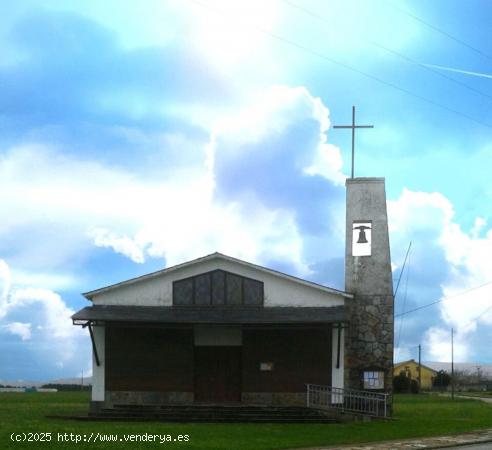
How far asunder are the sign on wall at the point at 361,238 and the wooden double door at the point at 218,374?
6.21 m

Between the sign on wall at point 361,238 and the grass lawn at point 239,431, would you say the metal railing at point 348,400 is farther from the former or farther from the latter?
the sign on wall at point 361,238

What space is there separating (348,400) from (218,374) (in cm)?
500

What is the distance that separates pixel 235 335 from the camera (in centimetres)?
3231

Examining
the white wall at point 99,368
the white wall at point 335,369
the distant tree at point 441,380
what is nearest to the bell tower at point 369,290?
the white wall at point 335,369

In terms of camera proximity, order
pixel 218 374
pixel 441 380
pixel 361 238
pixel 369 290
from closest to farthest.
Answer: pixel 218 374, pixel 369 290, pixel 361 238, pixel 441 380

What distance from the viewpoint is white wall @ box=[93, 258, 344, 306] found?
106ft

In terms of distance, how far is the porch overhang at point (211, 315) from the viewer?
30422 mm

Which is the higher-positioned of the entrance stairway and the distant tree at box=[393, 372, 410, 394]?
the entrance stairway

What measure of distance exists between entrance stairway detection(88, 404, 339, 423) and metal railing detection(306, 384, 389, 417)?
1.18 m

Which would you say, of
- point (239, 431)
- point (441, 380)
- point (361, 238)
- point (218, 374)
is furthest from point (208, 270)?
point (441, 380)

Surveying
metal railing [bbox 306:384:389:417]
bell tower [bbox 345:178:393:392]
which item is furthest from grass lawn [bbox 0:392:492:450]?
bell tower [bbox 345:178:393:392]

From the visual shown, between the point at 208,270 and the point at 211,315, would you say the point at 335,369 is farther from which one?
the point at 208,270

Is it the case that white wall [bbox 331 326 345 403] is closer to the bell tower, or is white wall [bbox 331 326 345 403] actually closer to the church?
the church

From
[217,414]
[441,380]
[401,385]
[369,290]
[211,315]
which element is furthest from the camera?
[441,380]
